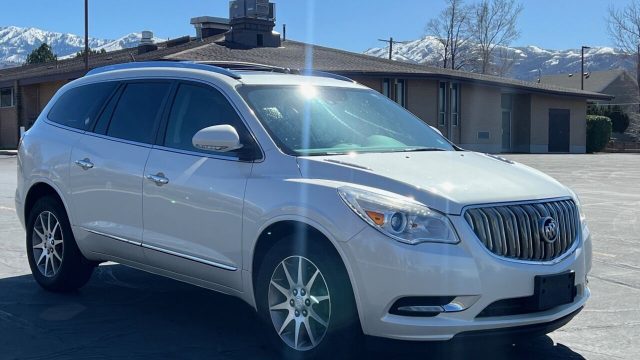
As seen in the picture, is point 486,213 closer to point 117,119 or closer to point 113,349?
point 113,349

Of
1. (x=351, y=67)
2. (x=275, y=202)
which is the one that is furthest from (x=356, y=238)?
(x=351, y=67)

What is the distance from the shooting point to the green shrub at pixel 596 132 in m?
51.9

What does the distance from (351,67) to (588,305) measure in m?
29.6

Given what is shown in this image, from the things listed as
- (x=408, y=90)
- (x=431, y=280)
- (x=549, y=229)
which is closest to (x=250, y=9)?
(x=408, y=90)

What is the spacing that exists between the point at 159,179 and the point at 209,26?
3584 centimetres

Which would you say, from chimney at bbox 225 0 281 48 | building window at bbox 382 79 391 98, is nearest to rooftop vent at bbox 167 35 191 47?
chimney at bbox 225 0 281 48

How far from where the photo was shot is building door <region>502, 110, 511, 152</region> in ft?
152

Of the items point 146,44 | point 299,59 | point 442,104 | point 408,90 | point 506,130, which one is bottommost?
point 506,130

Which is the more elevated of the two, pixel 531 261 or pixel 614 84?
pixel 614 84

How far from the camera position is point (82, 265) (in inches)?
261

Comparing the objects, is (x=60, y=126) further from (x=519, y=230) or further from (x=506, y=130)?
(x=506, y=130)

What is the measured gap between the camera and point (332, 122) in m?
5.49

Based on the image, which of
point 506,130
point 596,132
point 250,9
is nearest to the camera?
point 250,9

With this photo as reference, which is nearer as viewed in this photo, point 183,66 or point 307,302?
point 307,302
